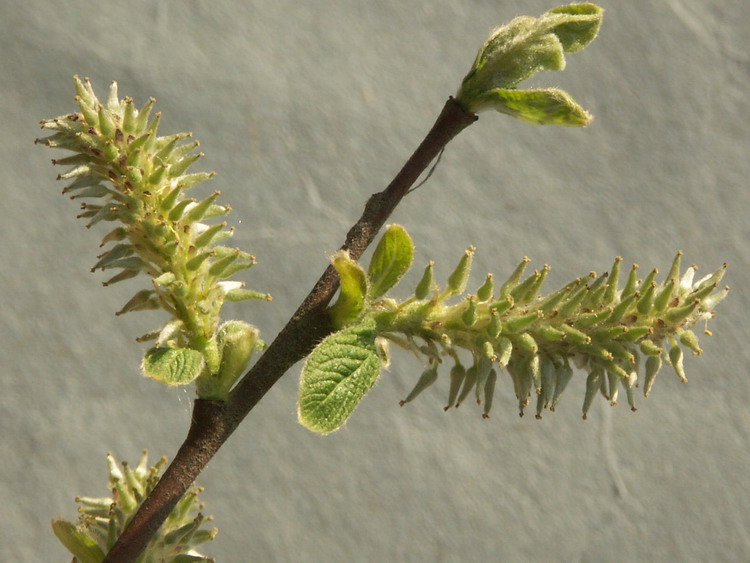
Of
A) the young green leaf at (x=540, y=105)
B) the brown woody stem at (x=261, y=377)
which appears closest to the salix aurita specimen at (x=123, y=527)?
the brown woody stem at (x=261, y=377)

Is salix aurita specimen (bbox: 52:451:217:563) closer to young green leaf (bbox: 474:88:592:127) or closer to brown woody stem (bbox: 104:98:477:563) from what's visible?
brown woody stem (bbox: 104:98:477:563)

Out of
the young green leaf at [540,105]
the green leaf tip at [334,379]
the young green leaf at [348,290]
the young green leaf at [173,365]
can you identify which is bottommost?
the young green leaf at [173,365]

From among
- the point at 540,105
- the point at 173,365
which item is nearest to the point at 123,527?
the point at 173,365

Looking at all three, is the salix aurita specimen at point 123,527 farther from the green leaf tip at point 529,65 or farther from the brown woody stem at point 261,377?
the green leaf tip at point 529,65

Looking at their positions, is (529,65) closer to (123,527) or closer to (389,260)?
(389,260)

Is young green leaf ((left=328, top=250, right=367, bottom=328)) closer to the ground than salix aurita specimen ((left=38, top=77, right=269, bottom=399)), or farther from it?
farther from it

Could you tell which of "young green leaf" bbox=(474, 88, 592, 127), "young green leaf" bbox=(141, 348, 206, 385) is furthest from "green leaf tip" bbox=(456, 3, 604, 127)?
"young green leaf" bbox=(141, 348, 206, 385)
